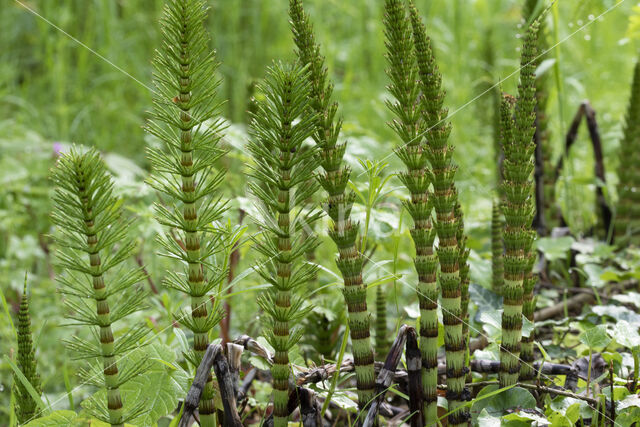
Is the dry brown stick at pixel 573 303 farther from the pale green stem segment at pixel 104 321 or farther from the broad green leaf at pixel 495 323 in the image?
the pale green stem segment at pixel 104 321

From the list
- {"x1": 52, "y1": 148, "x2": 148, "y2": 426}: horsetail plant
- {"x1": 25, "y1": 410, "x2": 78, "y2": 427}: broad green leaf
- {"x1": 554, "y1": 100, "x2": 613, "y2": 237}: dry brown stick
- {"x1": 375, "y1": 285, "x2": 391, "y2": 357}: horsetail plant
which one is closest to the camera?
{"x1": 52, "y1": 148, "x2": 148, "y2": 426}: horsetail plant

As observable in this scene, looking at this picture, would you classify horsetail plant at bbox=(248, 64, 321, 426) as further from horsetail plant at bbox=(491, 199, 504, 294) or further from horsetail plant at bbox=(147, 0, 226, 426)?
horsetail plant at bbox=(491, 199, 504, 294)

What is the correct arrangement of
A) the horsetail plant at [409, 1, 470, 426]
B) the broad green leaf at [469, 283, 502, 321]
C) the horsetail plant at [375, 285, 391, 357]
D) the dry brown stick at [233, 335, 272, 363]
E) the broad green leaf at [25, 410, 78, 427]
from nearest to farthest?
the horsetail plant at [409, 1, 470, 426] → the broad green leaf at [25, 410, 78, 427] → the dry brown stick at [233, 335, 272, 363] → the horsetail plant at [375, 285, 391, 357] → the broad green leaf at [469, 283, 502, 321]

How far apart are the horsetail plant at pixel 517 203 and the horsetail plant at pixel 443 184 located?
0.11 metres

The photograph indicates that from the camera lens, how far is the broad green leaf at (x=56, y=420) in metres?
1.31

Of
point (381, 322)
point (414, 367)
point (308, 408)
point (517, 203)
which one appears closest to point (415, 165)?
point (517, 203)

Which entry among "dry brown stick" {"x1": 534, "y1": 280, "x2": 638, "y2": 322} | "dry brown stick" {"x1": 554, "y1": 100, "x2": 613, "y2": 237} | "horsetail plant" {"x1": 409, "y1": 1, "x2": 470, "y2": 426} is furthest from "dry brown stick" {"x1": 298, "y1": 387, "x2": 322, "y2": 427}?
"dry brown stick" {"x1": 554, "y1": 100, "x2": 613, "y2": 237}

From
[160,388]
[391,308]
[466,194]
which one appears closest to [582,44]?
[466,194]

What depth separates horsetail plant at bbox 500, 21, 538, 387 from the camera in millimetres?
1258

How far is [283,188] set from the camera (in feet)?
3.81

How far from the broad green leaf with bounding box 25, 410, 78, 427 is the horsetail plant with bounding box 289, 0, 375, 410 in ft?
1.98

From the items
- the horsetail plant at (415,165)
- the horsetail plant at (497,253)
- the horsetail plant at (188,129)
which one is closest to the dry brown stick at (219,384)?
the horsetail plant at (188,129)

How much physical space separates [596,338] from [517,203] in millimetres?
442

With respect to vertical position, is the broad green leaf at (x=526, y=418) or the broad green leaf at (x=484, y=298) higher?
the broad green leaf at (x=484, y=298)
